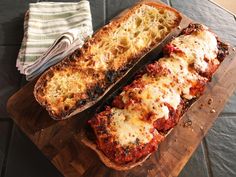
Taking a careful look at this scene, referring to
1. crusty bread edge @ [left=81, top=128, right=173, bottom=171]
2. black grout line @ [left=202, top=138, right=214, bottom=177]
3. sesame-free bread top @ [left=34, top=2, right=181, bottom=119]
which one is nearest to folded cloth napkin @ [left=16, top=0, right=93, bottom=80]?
sesame-free bread top @ [left=34, top=2, right=181, bottom=119]

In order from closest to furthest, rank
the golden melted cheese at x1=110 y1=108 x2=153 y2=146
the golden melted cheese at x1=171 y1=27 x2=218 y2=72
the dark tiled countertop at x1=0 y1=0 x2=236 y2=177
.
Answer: the golden melted cheese at x1=110 y1=108 x2=153 y2=146
the dark tiled countertop at x1=0 y1=0 x2=236 y2=177
the golden melted cheese at x1=171 y1=27 x2=218 y2=72

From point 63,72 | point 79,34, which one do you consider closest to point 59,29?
point 79,34

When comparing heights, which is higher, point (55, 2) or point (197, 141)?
point (55, 2)

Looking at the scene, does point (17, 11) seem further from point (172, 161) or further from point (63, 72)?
point (172, 161)

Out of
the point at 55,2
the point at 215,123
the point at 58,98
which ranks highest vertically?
the point at 55,2

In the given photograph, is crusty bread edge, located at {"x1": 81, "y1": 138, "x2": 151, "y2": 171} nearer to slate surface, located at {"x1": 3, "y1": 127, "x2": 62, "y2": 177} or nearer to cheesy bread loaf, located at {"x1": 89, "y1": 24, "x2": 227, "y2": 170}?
cheesy bread loaf, located at {"x1": 89, "y1": 24, "x2": 227, "y2": 170}

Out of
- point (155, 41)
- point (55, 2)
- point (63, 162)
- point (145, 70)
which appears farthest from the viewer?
point (55, 2)

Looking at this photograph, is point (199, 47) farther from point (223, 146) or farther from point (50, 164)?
point (50, 164)

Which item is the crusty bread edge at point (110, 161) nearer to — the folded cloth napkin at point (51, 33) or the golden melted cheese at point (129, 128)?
the golden melted cheese at point (129, 128)
